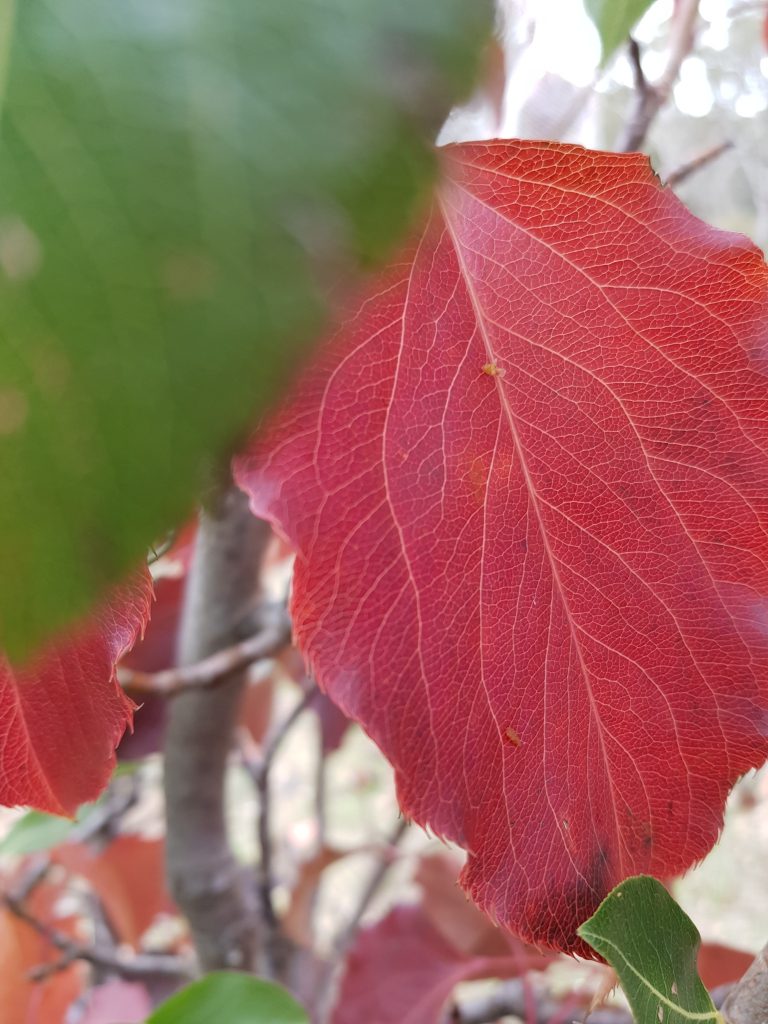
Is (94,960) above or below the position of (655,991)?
below

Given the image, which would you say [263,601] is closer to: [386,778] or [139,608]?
[139,608]

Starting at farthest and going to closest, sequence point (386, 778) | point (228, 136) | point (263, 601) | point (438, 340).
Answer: point (386, 778), point (263, 601), point (438, 340), point (228, 136)

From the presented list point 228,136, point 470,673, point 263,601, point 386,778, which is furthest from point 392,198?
point 386,778

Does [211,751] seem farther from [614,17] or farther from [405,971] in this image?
[614,17]

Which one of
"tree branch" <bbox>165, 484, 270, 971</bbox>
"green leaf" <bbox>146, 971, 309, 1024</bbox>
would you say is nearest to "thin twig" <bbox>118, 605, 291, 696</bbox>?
"tree branch" <bbox>165, 484, 270, 971</bbox>

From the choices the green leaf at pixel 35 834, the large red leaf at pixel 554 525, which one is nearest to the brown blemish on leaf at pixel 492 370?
the large red leaf at pixel 554 525

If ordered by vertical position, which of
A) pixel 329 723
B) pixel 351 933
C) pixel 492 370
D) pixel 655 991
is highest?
pixel 492 370

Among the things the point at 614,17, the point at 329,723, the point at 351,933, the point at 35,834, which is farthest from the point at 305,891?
the point at 614,17

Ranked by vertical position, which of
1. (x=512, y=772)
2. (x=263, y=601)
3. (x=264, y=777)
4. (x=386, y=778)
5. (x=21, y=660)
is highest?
(x=21, y=660)
